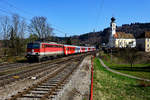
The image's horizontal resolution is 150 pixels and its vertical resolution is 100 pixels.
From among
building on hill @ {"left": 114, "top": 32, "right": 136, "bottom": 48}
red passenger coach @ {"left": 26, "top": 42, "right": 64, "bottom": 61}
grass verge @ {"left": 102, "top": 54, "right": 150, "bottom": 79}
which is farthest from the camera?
building on hill @ {"left": 114, "top": 32, "right": 136, "bottom": 48}

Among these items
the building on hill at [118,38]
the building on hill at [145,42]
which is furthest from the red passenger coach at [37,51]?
the building on hill at [118,38]

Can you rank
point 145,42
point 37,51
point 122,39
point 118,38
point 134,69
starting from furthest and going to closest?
point 122,39, point 118,38, point 145,42, point 134,69, point 37,51

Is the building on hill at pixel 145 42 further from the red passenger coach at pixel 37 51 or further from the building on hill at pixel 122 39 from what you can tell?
the red passenger coach at pixel 37 51

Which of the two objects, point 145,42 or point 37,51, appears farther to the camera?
point 145,42

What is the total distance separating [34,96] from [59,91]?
161cm

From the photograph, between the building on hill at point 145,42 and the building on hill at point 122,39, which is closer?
the building on hill at point 145,42

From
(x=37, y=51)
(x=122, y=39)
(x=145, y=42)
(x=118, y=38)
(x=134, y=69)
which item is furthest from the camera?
(x=122, y=39)

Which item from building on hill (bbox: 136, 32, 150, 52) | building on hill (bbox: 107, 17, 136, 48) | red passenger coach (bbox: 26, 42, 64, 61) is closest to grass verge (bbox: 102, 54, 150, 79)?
red passenger coach (bbox: 26, 42, 64, 61)

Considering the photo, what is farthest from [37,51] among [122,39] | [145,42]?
[122,39]

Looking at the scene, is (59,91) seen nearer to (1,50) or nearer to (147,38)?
(1,50)

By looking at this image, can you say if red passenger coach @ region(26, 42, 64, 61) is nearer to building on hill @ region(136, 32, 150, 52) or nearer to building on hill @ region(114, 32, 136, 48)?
building on hill @ region(136, 32, 150, 52)

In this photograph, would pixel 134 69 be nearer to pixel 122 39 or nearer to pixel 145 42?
pixel 145 42

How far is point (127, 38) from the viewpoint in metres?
108

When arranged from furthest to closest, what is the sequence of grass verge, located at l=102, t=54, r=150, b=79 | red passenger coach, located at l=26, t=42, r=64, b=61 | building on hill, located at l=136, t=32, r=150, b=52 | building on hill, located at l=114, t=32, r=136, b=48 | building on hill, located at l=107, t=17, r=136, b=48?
building on hill, located at l=107, t=17, r=136, b=48, building on hill, located at l=114, t=32, r=136, b=48, building on hill, located at l=136, t=32, r=150, b=52, red passenger coach, located at l=26, t=42, r=64, b=61, grass verge, located at l=102, t=54, r=150, b=79
